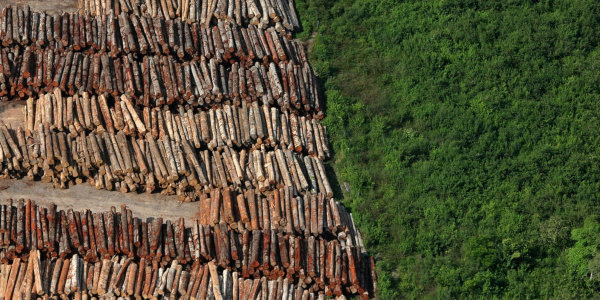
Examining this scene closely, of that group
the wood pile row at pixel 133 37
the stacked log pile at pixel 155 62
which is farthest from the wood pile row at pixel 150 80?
the wood pile row at pixel 133 37

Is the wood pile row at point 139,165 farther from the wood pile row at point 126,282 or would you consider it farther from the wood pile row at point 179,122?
the wood pile row at point 126,282

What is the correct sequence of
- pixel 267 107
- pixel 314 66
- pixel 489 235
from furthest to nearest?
1. pixel 314 66
2. pixel 267 107
3. pixel 489 235

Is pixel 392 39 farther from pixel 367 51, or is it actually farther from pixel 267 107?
pixel 267 107

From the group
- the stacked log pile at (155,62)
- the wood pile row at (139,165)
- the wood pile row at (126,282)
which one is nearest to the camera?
the wood pile row at (126,282)

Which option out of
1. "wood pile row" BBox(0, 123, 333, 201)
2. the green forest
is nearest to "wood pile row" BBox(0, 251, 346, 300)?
"wood pile row" BBox(0, 123, 333, 201)

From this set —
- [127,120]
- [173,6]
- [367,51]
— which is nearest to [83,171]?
[127,120]

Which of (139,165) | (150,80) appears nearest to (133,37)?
(150,80)

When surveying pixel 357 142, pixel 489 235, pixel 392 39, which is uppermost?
pixel 392 39
